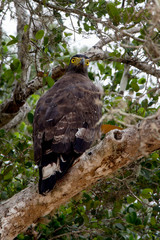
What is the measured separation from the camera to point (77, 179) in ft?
10.7

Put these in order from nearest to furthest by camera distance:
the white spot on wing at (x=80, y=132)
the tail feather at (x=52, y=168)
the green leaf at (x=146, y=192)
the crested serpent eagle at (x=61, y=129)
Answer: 1. the tail feather at (x=52, y=168)
2. the crested serpent eagle at (x=61, y=129)
3. the white spot on wing at (x=80, y=132)
4. the green leaf at (x=146, y=192)

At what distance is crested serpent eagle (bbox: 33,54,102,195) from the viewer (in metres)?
3.41

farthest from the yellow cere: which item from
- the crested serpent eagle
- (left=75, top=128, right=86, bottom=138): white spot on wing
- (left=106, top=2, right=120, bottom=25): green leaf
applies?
(left=75, top=128, right=86, bottom=138): white spot on wing

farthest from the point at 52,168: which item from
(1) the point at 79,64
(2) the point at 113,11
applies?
(1) the point at 79,64

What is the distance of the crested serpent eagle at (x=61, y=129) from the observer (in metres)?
3.41

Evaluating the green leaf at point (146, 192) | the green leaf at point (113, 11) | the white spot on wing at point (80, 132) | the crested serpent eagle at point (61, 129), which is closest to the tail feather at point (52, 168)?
the crested serpent eagle at point (61, 129)

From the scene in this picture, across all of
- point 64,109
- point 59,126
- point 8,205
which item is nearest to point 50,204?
point 8,205

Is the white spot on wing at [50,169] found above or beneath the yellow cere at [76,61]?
beneath

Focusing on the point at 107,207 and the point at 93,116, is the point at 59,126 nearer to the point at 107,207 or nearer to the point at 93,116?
the point at 93,116

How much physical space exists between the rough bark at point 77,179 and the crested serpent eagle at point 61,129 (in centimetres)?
14

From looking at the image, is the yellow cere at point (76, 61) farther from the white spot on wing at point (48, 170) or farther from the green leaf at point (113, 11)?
the white spot on wing at point (48, 170)

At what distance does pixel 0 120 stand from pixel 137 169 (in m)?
2.68

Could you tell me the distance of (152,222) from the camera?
12.8ft

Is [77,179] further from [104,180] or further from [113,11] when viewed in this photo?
[113,11]
